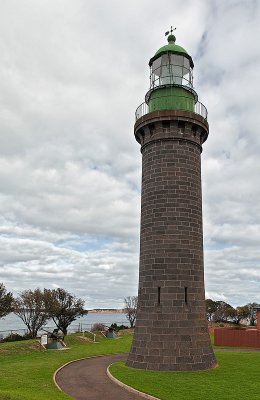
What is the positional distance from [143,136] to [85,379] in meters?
11.7

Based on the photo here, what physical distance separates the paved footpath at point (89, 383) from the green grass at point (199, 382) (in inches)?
21.2

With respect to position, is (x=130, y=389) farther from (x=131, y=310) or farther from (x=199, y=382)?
(x=131, y=310)

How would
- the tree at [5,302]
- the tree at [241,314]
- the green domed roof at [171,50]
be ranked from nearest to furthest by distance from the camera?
the green domed roof at [171,50], the tree at [5,302], the tree at [241,314]

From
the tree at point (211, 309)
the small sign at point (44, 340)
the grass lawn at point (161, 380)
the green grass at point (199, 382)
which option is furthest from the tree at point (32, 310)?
the tree at point (211, 309)

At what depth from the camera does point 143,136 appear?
19375 millimetres

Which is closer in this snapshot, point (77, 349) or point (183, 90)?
point (183, 90)

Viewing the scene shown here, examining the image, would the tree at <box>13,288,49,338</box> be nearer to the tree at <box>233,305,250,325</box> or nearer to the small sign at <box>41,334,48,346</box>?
the small sign at <box>41,334,48,346</box>

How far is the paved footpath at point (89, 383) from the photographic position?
12.8 m

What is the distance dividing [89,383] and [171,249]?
651 centimetres

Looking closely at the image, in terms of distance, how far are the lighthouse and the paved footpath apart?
1.97 meters

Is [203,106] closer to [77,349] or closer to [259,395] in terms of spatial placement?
[259,395]

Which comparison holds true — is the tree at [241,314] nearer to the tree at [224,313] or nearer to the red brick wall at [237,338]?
the tree at [224,313]

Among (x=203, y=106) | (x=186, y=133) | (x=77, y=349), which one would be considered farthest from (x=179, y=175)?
(x=77, y=349)

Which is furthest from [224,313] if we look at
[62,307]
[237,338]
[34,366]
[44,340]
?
[34,366]
